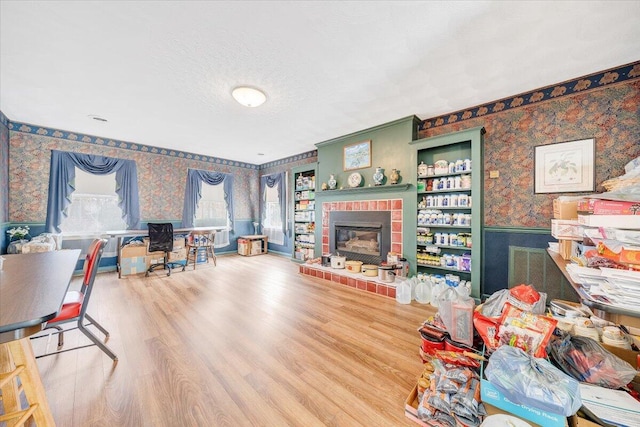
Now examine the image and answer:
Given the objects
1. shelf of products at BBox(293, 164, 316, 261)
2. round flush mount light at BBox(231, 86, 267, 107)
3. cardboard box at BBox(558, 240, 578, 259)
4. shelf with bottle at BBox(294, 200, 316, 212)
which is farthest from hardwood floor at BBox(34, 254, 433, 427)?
round flush mount light at BBox(231, 86, 267, 107)

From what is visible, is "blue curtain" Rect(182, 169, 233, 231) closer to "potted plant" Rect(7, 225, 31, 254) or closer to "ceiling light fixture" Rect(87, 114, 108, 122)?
"ceiling light fixture" Rect(87, 114, 108, 122)

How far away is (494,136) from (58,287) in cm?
453

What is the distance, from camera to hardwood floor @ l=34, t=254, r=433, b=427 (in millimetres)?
1361

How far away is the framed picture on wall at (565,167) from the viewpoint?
247cm

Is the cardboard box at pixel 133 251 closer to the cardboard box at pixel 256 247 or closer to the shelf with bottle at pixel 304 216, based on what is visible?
the cardboard box at pixel 256 247

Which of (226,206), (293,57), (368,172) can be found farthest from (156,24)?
(226,206)

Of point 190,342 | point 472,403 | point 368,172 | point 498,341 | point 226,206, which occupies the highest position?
point 368,172

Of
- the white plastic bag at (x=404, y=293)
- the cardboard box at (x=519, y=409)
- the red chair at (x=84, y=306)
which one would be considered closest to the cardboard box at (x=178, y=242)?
the red chair at (x=84, y=306)

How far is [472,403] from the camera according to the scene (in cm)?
122

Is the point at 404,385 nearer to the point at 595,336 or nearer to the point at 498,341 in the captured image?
the point at 498,341

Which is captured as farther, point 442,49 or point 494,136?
point 494,136

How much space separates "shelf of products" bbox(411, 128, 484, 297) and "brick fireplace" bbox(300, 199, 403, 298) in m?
0.32

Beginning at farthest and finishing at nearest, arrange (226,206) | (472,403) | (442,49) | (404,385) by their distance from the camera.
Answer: (226,206) < (442,49) < (404,385) < (472,403)

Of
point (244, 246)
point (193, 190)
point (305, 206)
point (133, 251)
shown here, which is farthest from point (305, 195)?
point (133, 251)
